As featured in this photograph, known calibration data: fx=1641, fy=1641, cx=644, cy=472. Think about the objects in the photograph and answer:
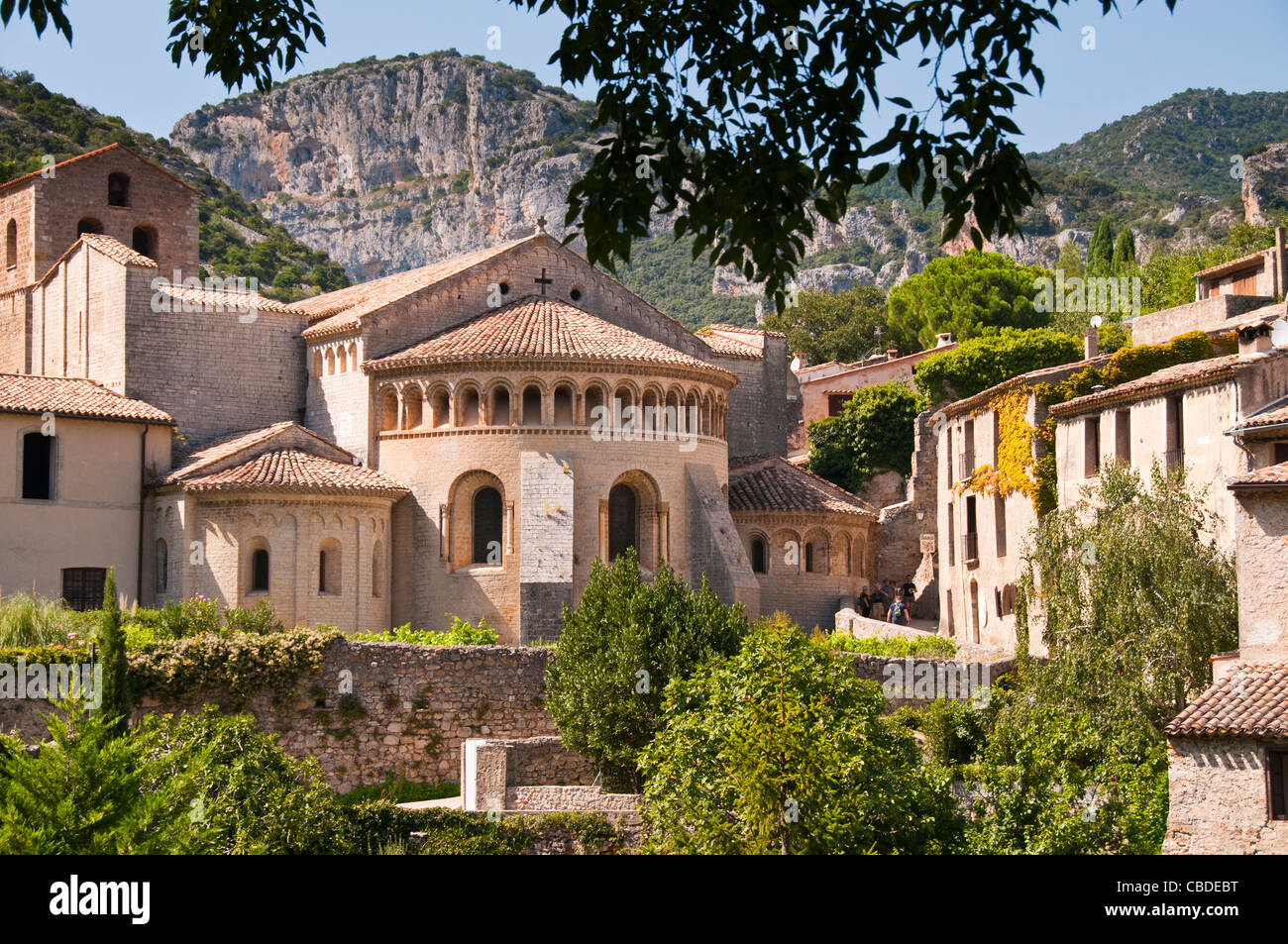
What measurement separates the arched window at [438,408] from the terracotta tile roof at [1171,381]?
16.1 m

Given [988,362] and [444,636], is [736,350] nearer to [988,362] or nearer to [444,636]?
[988,362]

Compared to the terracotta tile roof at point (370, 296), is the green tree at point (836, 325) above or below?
above

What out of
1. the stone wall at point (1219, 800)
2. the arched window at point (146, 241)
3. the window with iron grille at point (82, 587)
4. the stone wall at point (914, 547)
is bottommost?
the stone wall at point (1219, 800)

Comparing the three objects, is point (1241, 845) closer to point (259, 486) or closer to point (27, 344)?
point (259, 486)

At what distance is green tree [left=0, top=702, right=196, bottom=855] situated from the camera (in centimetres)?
2009

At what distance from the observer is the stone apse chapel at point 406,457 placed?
41.6 meters

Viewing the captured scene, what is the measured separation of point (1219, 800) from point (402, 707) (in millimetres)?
16656

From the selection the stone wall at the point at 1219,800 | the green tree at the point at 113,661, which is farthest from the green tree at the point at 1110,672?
the green tree at the point at 113,661

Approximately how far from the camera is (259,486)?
40.9m

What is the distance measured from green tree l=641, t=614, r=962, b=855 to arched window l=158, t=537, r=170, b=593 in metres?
17.5

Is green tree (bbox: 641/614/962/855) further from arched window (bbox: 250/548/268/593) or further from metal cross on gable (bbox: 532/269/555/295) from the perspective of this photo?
metal cross on gable (bbox: 532/269/555/295)

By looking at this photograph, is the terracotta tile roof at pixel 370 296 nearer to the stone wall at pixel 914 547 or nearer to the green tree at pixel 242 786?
the stone wall at pixel 914 547
